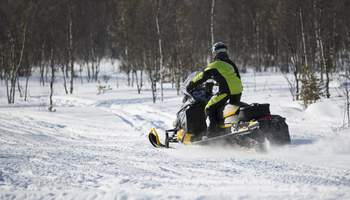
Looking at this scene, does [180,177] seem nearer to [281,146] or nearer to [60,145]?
[281,146]

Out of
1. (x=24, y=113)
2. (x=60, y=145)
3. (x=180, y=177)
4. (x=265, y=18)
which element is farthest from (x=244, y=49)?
(x=180, y=177)

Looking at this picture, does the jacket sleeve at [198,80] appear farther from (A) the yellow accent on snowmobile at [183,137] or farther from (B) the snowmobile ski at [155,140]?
(B) the snowmobile ski at [155,140]

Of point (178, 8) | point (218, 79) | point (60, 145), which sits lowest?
point (60, 145)

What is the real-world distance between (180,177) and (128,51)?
25.4m

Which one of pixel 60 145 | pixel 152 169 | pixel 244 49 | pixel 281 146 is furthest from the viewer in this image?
pixel 244 49

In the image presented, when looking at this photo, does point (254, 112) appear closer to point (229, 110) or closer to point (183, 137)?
point (229, 110)

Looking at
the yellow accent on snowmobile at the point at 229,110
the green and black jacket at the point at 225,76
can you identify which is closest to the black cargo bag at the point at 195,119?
the yellow accent on snowmobile at the point at 229,110

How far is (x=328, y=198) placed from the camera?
3.77m

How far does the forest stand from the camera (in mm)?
18547

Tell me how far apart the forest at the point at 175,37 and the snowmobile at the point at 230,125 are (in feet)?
18.7

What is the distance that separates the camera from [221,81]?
682cm

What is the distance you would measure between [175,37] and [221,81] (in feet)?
59.5

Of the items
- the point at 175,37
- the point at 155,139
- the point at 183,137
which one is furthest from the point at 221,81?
the point at 175,37

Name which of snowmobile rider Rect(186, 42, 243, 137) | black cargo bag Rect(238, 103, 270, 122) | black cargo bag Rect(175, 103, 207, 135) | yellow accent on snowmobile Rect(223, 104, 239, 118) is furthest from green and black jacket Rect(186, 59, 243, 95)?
black cargo bag Rect(175, 103, 207, 135)
